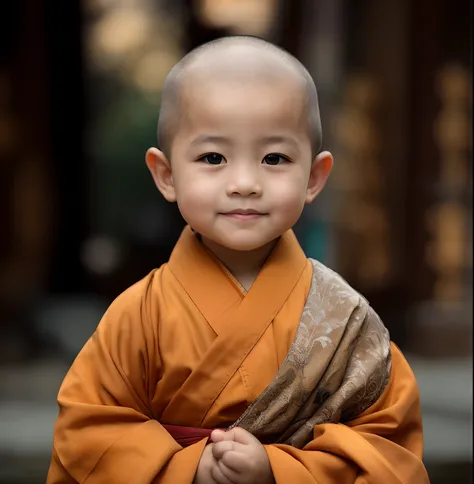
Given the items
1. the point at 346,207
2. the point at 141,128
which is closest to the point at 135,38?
the point at 141,128

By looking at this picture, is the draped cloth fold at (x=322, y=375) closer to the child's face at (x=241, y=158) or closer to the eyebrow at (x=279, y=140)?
the child's face at (x=241, y=158)

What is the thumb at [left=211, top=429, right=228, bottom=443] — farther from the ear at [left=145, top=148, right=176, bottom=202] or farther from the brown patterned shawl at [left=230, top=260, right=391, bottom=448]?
the ear at [left=145, top=148, right=176, bottom=202]

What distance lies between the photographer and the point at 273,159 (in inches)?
63.7

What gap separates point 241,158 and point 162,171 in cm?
20

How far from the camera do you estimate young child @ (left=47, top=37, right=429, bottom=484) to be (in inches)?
62.2

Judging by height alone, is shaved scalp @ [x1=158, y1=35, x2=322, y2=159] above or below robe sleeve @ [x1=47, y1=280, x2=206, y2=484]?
above

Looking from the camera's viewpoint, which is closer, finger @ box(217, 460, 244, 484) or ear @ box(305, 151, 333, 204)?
finger @ box(217, 460, 244, 484)

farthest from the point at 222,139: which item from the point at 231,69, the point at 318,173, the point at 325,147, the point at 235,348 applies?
the point at 325,147

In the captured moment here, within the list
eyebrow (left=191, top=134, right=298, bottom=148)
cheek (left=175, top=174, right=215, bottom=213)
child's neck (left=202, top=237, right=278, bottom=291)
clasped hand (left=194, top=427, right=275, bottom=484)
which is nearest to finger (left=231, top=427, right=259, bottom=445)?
clasped hand (left=194, top=427, right=275, bottom=484)

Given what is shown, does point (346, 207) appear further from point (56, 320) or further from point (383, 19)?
point (56, 320)

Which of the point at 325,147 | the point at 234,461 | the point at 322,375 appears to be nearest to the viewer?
the point at 234,461

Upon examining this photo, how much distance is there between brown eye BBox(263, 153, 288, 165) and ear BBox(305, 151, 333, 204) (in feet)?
0.39

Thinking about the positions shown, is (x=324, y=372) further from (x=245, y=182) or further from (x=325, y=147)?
(x=325, y=147)

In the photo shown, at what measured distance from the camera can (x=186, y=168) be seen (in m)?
1.62
